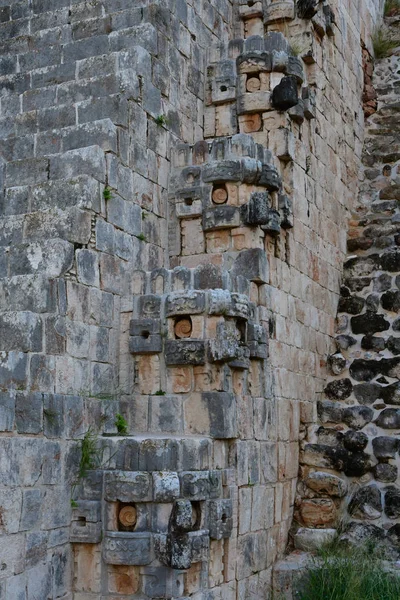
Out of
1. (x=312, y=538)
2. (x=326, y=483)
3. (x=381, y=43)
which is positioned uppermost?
(x=381, y=43)

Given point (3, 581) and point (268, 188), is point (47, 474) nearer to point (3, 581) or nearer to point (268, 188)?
point (3, 581)

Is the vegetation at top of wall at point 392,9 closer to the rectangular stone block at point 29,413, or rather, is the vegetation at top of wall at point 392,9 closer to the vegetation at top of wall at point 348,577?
the vegetation at top of wall at point 348,577

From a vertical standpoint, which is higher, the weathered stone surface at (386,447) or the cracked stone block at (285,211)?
the cracked stone block at (285,211)

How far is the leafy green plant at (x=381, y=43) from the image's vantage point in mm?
14016

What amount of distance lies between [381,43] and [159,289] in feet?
26.0

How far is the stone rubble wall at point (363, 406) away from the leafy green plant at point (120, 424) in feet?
7.92

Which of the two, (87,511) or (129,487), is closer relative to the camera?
(129,487)

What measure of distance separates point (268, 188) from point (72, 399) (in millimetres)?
3088

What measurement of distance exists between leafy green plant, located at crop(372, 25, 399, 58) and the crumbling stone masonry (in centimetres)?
326

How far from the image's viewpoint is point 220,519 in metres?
7.18

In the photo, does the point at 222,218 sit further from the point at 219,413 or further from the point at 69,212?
the point at 219,413

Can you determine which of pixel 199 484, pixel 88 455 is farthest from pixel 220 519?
pixel 88 455

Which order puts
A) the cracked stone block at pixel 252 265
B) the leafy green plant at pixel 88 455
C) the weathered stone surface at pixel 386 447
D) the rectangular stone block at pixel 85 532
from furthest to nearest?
the weathered stone surface at pixel 386 447, the cracked stone block at pixel 252 265, the leafy green plant at pixel 88 455, the rectangular stone block at pixel 85 532

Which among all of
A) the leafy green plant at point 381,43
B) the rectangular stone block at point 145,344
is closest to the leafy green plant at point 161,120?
the rectangular stone block at point 145,344
